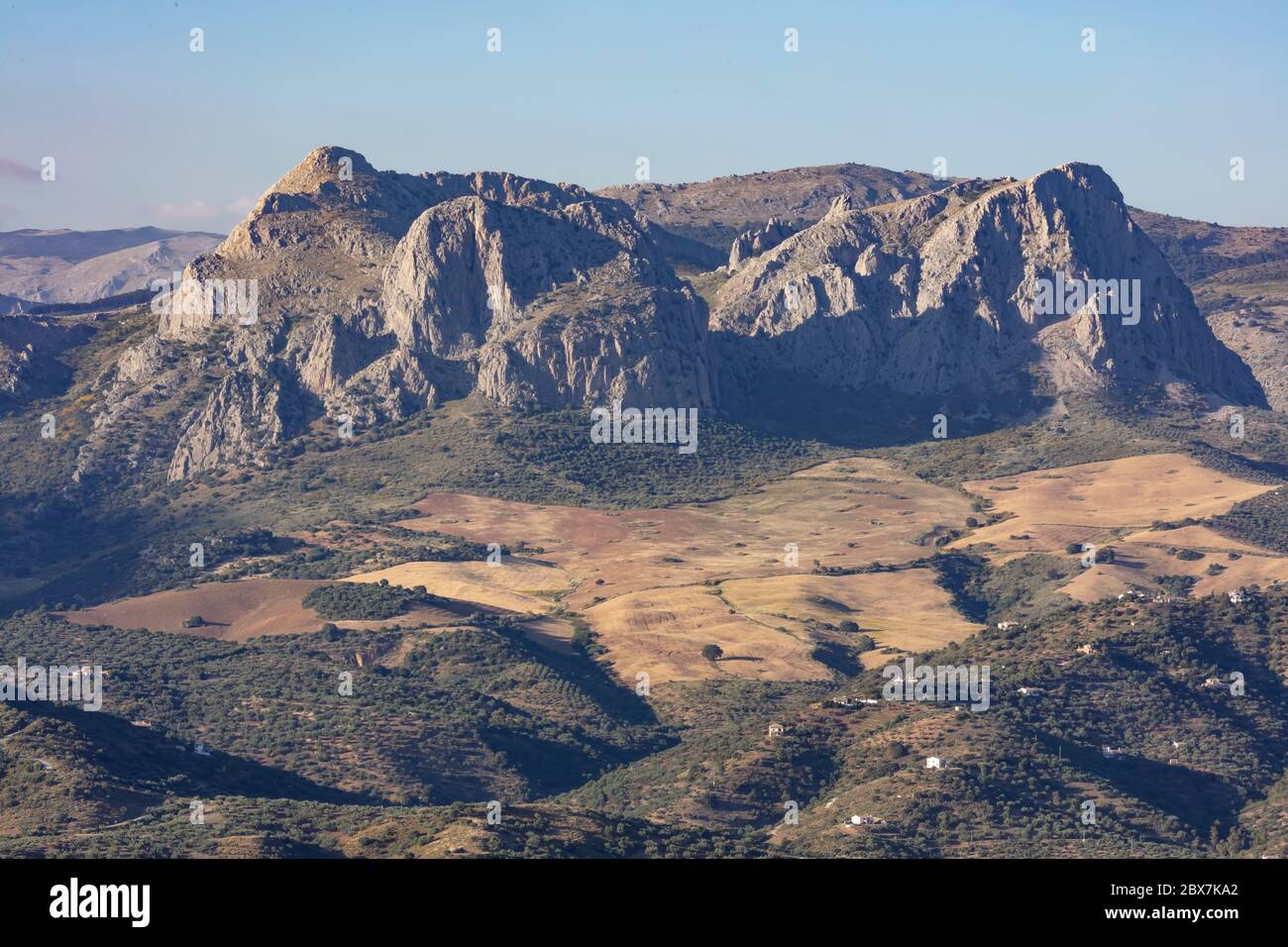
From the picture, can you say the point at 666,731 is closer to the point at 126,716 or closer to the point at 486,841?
the point at 126,716

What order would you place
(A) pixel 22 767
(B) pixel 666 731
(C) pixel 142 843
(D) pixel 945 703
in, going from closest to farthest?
(C) pixel 142 843
(A) pixel 22 767
(D) pixel 945 703
(B) pixel 666 731

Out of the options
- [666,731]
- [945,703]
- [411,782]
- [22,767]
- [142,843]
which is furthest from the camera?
[666,731]
